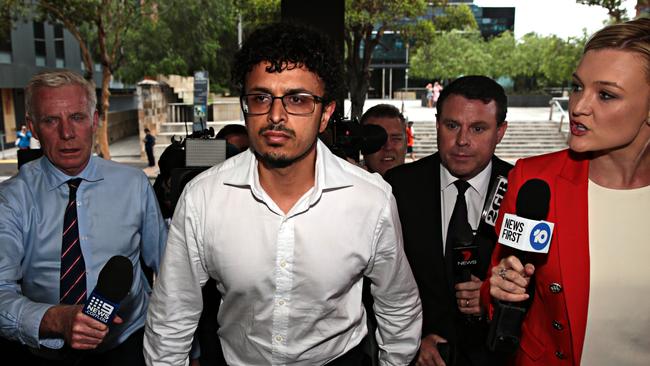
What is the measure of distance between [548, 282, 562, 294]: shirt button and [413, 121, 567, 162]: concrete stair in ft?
53.2

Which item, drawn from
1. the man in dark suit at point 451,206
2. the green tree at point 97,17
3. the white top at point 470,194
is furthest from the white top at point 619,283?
the green tree at point 97,17

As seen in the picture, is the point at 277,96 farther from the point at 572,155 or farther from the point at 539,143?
the point at 539,143

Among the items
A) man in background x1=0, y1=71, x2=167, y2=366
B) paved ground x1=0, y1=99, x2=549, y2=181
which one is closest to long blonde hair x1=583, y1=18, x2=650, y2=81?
man in background x1=0, y1=71, x2=167, y2=366

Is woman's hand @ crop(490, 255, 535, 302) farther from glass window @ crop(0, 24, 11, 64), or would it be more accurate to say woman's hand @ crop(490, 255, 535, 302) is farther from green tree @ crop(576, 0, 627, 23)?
glass window @ crop(0, 24, 11, 64)

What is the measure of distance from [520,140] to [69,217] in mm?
19184

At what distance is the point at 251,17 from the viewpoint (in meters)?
16.4

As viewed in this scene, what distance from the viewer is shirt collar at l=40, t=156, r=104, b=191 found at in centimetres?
213

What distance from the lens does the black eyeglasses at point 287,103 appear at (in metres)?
1.63

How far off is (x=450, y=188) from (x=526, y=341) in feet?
2.80

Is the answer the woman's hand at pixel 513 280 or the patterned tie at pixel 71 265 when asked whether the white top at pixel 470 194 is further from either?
the patterned tie at pixel 71 265

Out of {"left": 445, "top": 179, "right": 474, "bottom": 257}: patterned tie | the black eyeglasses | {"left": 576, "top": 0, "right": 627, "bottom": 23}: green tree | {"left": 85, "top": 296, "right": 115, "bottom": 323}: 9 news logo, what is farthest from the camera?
A: {"left": 576, "top": 0, "right": 627, "bottom": 23}: green tree

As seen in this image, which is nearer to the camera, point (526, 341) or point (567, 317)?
point (567, 317)

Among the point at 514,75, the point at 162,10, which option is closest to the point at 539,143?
the point at 162,10

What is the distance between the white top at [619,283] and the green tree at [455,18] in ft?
57.6
